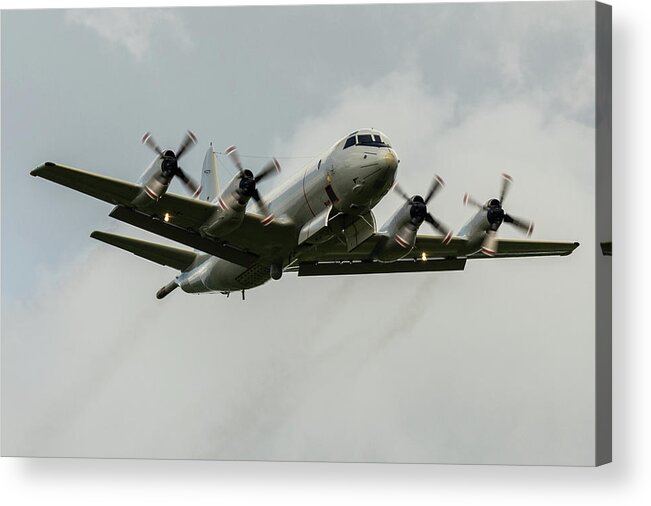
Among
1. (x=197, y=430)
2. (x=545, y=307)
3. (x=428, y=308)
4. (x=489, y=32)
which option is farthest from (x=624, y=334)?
(x=197, y=430)

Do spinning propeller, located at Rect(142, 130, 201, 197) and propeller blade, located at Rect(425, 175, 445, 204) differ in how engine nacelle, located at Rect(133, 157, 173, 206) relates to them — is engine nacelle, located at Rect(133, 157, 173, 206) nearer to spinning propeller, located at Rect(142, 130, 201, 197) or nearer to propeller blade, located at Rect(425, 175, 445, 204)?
spinning propeller, located at Rect(142, 130, 201, 197)

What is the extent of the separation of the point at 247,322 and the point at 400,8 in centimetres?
551

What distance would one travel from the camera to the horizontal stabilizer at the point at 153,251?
20.4 metres

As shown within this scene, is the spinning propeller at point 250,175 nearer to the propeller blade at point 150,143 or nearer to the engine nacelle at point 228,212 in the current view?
the engine nacelle at point 228,212

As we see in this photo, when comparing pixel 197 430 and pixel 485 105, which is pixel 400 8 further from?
pixel 197 430

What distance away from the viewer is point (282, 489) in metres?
18.5

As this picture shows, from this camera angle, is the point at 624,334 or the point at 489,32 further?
the point at 489,32

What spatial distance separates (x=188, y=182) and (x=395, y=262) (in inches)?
164

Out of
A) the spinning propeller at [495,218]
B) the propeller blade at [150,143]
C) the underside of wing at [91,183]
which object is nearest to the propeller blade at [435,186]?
the spinning propeller at [495,218]

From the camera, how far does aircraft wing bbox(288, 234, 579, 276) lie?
20219mm

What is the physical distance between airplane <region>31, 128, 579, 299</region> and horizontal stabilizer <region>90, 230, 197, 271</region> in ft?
0.08

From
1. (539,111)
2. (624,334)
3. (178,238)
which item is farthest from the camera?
(178,238)

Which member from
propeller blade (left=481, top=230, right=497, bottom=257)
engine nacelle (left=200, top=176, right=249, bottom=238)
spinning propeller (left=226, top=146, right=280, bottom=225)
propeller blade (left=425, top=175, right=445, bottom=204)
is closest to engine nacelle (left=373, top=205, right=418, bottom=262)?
propeller blade (left=425, top=175, right=445, bottom=204)

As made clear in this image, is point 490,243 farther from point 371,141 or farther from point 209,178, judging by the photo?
point 209,178
